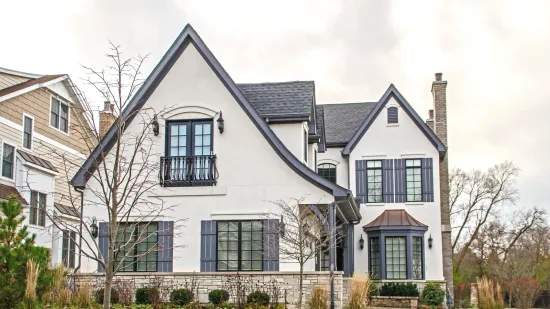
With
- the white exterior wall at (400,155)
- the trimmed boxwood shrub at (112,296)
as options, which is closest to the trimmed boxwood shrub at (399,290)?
the white exterior wall at (400,155)

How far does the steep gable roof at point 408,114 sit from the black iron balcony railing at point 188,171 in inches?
440

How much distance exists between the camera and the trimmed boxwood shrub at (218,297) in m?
17.8

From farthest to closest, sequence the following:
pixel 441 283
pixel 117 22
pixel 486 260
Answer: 1. pixel 486 260
2. pixel 441 283
3. pixel 117 22

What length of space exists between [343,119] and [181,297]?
16.3 m

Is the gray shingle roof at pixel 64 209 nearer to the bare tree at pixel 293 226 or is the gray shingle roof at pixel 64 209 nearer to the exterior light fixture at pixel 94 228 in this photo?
the exterior light fixture at pixel 94 228

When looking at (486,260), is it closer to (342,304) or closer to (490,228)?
(490,228)

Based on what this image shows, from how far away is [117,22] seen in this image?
15547mm

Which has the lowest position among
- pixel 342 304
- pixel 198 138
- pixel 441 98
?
pixel 342 304

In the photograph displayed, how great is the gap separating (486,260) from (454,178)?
5.54m

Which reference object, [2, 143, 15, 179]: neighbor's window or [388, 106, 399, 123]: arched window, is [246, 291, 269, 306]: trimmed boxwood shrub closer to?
[2, 143, 15, 179]: neighbor's window

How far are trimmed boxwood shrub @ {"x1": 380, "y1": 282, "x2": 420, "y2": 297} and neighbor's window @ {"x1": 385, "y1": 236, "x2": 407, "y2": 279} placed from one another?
0.73 metres

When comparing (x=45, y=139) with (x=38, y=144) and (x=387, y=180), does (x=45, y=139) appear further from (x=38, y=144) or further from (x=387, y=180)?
(x=387, y=180)

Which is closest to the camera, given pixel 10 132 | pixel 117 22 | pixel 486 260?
pixel 117 22

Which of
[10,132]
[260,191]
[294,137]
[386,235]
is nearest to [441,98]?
[386,235]
